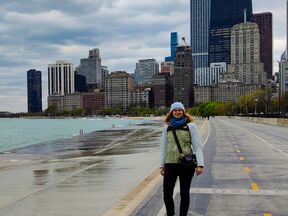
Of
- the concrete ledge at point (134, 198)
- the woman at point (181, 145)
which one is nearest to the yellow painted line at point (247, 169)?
the concrete ledge at point (134, 198)

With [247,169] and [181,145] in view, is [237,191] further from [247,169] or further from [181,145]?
[247,169]

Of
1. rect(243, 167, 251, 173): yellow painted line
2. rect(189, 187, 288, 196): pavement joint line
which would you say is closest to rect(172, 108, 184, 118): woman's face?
rect(189, 187, 288, 196): pavement joint line

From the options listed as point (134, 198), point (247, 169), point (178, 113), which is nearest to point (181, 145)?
point (178, 113)

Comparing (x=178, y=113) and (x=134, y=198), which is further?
(x=134, y=198)

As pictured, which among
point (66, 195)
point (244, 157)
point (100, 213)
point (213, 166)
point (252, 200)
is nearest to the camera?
point (100, 213)

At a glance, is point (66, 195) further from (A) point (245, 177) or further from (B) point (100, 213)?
(A) point (245, 177)

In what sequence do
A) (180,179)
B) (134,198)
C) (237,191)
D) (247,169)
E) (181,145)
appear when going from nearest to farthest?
(181,145) < (180,179) < (134,198) < (237,191) < (247,169)

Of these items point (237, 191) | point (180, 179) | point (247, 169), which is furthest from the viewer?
point (247, 169)

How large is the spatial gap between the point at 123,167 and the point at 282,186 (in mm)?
7169

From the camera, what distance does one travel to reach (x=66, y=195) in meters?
11.8

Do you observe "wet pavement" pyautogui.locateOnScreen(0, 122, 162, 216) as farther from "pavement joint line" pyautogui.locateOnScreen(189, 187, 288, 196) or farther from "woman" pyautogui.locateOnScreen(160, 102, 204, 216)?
"woman" pyautogui.locateOnScreen(160, 102, 204, 216)

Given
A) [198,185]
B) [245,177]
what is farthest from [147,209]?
[245,177]

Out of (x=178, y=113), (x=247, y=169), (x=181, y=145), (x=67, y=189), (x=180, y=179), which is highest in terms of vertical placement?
(x=178, y=113)

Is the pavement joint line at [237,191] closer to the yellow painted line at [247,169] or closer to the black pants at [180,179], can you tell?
the black pants at [180,179]
